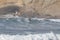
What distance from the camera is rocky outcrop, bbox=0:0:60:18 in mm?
1601

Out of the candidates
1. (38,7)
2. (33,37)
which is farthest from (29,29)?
(38,7)

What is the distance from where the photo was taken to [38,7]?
1.64 m

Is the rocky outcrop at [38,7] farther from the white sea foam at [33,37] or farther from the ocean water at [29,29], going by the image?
the white sea foam at [33,37]

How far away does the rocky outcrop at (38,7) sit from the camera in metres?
1.60

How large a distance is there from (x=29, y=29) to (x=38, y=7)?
1.13 feet

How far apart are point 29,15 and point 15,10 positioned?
0.18 m

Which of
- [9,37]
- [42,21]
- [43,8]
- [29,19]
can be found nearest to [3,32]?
[9,37]

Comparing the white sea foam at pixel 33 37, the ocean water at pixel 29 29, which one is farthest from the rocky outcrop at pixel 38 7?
the white sea foam at pixel 33 37

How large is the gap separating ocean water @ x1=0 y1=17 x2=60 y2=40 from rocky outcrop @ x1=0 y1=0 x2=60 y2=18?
75 millimetres

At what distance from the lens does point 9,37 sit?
1.30 metres

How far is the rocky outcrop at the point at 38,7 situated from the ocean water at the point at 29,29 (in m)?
0.08

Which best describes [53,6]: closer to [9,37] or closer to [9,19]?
[9,19]

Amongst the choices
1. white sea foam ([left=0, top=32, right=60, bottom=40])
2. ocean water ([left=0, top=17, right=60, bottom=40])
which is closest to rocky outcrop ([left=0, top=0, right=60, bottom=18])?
ocean water ([left=0, top=17, right=60, bottom=40])

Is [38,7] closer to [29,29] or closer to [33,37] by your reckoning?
[29,29]
